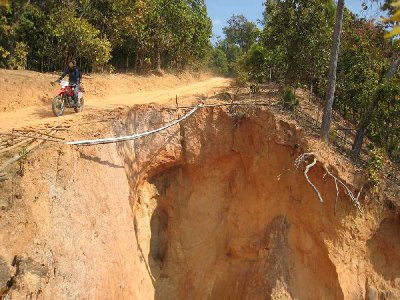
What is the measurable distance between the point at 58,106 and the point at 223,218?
17.8 feet

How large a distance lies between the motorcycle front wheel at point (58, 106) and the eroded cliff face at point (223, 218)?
2.03m

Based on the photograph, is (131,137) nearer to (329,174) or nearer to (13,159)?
(13,159)

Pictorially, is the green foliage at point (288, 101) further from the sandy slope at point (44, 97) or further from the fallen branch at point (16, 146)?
the fallen branch at point (16, 146)

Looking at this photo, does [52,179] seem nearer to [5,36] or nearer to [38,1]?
[5,36]

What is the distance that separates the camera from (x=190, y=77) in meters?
24.6

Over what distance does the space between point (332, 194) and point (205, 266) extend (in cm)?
401

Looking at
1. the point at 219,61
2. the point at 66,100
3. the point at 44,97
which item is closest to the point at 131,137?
the point at 66,100

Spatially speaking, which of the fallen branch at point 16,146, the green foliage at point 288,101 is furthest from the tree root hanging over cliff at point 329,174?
the fallen branch at point 16,146

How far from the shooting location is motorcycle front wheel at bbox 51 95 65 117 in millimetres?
11438

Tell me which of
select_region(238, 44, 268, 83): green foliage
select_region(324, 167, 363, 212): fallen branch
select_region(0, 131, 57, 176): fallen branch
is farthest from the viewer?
select_region(238, 44, 268, 83): green foliage

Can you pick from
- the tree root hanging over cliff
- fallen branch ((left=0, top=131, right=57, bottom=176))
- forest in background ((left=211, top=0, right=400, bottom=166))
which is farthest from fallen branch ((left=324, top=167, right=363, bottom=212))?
fallen branch ((left=0, top=131, right=57, bottom=176))

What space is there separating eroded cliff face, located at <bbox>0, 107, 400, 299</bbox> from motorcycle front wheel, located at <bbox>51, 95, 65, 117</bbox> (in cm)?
203

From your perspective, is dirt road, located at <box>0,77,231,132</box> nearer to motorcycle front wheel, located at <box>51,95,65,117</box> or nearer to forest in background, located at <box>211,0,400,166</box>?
motorcycle front wheel, located at <box>51,95,65,117</box>

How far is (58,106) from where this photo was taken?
11578mm
